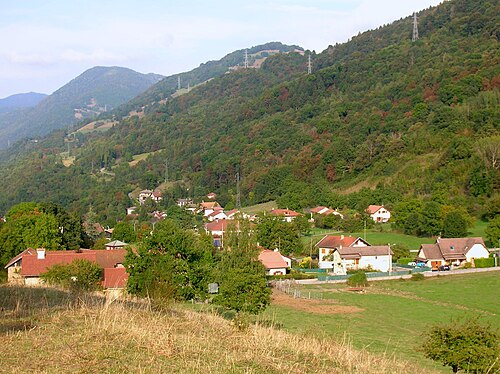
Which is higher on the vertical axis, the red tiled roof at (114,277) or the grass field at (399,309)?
the red tiled roof at (114,277)

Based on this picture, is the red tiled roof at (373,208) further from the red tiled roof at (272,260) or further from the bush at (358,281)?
the bush at (358,281)

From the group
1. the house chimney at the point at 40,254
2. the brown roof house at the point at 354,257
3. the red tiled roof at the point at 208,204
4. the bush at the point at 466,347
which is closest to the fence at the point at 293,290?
the brown roof house at the point at 354,257

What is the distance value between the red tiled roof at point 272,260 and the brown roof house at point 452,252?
11.0 metres

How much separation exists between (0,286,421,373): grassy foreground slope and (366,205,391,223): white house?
54099 millimetres

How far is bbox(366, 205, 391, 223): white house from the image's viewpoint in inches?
2368

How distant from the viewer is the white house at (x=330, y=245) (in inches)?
1754

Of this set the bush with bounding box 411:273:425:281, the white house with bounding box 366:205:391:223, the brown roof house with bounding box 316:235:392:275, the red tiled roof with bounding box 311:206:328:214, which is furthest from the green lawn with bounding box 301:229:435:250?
the red tiled roof with bounding box 311:206:328:214

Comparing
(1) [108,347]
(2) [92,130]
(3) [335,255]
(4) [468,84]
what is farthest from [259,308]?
(2) [92,130]

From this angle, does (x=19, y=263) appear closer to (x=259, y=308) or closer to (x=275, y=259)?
(x=259, y=308)

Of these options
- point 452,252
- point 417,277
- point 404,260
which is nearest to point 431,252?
point 452,252

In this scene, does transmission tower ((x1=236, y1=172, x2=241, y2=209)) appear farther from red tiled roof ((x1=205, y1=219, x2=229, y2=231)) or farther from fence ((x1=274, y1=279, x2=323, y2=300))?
fence ((x1=274, y1=279, x2=323, y2=300))

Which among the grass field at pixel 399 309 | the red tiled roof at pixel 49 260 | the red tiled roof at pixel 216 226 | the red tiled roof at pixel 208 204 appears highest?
the red tiled roof at pixel 208 204

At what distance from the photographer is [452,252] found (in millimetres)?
43750

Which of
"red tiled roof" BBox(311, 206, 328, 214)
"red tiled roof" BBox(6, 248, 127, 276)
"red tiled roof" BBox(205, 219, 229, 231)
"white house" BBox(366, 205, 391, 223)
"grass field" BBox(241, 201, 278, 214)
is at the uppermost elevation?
"grass field" BBox(241, 201, 278, 214)
